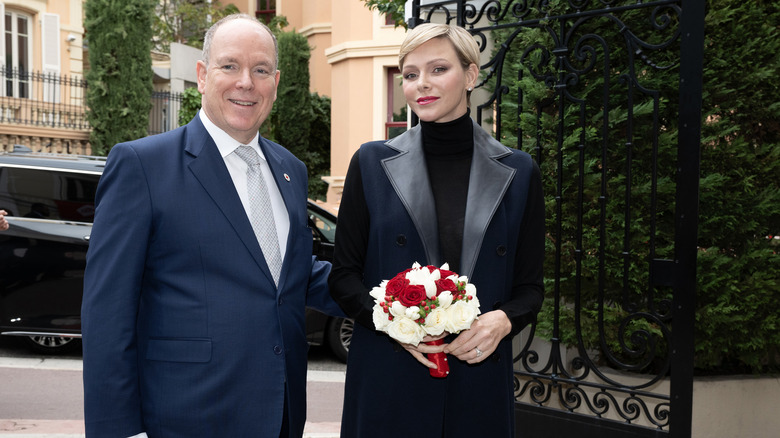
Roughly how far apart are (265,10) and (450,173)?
25541 mm

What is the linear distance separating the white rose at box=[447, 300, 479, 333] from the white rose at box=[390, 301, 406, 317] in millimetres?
148

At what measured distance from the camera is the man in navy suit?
2254mm

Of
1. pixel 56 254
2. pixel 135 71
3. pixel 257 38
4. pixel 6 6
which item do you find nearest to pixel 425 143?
pixel 257 38

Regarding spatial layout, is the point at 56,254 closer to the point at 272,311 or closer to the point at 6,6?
the point at 272,311

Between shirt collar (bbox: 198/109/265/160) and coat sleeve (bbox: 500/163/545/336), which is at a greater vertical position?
shirt collar (bbox: 198/109/265/160)

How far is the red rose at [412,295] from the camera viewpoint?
226cm

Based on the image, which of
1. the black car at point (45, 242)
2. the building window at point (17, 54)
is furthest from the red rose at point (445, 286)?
the building window at point (17, 54)

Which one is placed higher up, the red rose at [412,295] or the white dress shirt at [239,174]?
the white dress shirt at [239,174]

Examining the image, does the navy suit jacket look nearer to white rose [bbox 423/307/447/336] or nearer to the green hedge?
white rose [bbox 423/307/447/336]

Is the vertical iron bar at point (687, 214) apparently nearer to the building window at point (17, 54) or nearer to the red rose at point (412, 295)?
the red rose at point (412, 295)

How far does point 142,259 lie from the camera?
229 cm

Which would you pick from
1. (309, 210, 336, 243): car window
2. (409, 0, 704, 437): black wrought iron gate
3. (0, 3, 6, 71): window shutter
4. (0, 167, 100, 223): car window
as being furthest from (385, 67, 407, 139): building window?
(409, 0, 704, 437): black wrought iron gate

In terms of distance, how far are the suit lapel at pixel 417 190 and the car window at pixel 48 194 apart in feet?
19.3

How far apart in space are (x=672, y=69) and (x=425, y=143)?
9.53 feet
